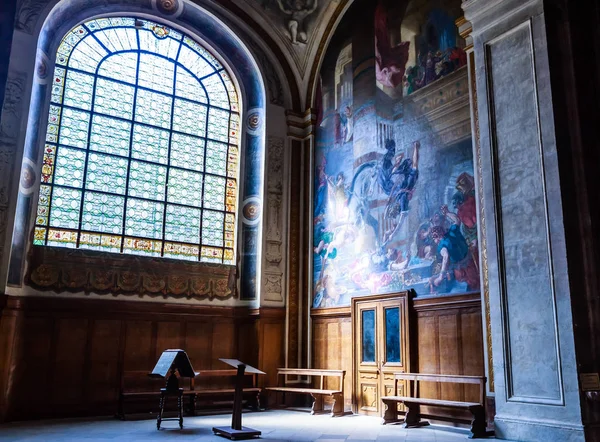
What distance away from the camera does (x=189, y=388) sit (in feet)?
37.6

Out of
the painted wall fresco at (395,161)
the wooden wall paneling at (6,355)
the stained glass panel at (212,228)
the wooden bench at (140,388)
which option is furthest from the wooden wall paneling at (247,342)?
the wooden wall paneling at (6,355)

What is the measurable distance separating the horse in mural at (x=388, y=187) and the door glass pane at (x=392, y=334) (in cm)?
138

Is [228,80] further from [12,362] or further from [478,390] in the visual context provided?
[478,390]

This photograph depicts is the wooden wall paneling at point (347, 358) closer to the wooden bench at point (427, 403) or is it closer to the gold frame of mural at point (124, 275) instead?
the wooden bench at point (427, 403)

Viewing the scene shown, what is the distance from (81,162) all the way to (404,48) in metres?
7.14

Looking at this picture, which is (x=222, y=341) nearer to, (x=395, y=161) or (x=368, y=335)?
(x=368, y=335)

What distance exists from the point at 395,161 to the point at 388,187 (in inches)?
21.1

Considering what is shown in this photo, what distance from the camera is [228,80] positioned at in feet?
46.3

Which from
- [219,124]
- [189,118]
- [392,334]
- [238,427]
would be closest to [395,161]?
[392,334]

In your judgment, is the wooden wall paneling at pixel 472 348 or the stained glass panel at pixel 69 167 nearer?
the wooden wall paneling at pixel 472 348

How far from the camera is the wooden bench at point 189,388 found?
10.3 meters

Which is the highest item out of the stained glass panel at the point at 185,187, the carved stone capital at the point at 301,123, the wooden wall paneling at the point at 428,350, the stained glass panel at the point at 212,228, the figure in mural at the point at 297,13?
the figure in mural at the point at 297,13

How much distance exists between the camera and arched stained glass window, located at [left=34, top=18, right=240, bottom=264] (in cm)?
1141

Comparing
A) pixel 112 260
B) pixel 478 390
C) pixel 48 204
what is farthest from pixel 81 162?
pixel 478 390
